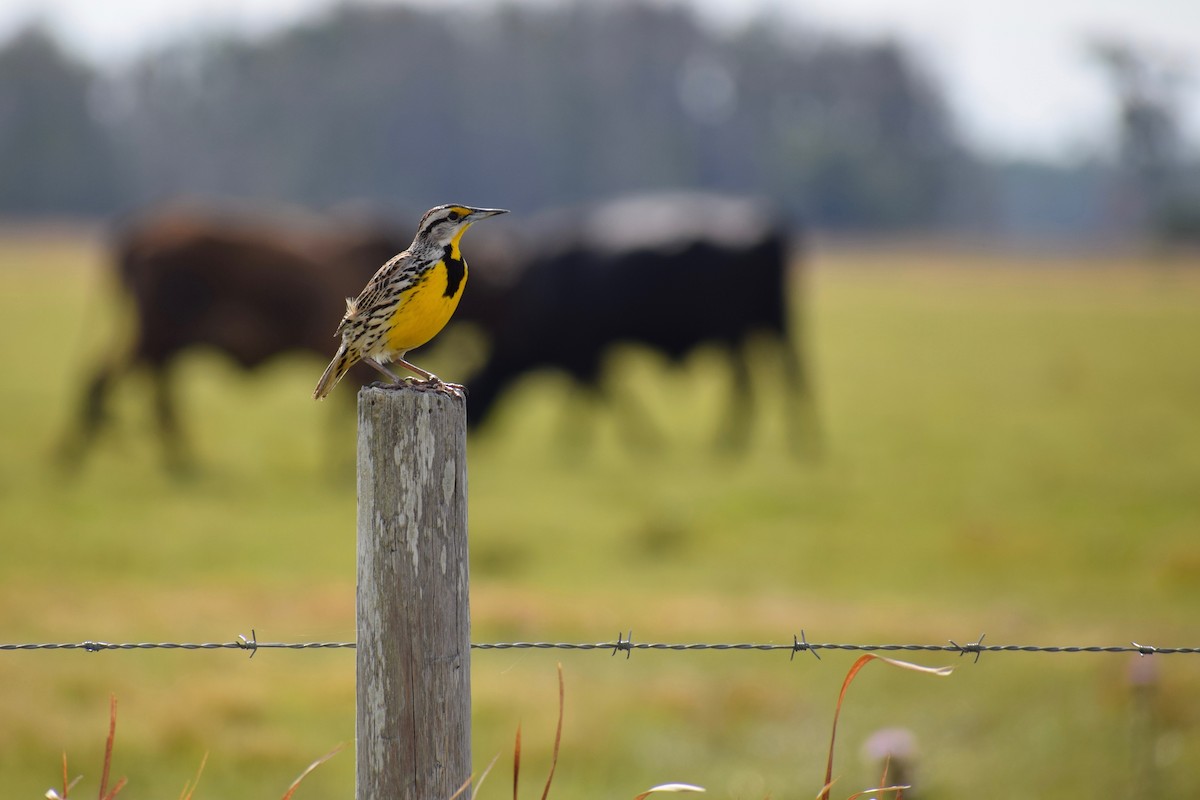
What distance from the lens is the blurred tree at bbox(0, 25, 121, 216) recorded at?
253ft

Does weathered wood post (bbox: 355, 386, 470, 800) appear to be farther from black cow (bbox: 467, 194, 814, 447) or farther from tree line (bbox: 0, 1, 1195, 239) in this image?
tree line (bbox: 0, 1, 1195, 239)

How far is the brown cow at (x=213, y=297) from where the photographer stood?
14.7 meters

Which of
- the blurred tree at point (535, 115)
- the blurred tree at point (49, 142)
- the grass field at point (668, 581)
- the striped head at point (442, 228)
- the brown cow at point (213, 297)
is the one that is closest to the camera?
the striped head at point (442, 228)

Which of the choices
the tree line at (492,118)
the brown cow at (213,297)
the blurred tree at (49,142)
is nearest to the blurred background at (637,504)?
the brown cow at (213,297)

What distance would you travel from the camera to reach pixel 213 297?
14773 mm

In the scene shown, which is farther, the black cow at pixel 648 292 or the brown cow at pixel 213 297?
the black cow at pixel 648 292

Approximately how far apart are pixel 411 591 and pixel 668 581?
7847 millimetres

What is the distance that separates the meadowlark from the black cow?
12.9 m

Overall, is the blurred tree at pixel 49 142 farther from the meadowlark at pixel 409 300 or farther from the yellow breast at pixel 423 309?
the yellow breast at pixel 423 309

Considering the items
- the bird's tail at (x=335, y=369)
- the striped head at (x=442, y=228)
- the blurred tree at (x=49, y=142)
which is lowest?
the bird's tail at (x=335, y=369)

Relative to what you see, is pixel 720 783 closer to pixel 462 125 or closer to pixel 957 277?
pixel 957 277

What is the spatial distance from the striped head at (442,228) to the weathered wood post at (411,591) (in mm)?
880

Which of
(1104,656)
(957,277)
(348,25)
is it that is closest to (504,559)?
(1104,656)

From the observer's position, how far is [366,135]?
8488cm
